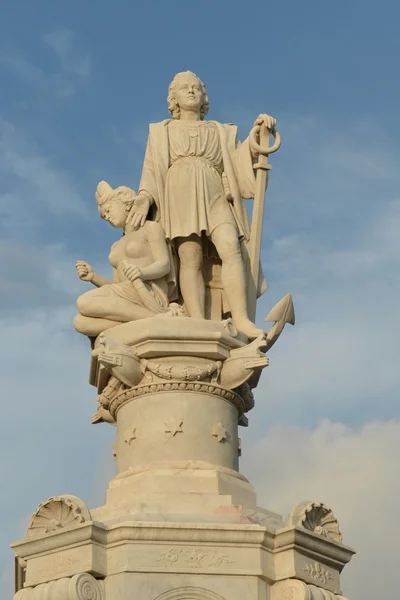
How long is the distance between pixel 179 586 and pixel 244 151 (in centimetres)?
732

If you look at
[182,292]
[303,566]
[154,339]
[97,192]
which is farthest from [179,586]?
[97,192]

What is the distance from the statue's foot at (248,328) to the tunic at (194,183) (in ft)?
5.05

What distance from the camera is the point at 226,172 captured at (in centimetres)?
2278

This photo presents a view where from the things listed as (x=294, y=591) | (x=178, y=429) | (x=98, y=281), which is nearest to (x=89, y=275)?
(x=98, y=281)

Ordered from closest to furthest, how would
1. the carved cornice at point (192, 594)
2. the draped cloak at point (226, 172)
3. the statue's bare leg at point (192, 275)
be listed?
the carved cornice at point (192, 594) < the statue's bare leg at point (192, 275) < the draped cloak at point (226, 172)

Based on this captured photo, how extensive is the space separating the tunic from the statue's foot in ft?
5.05

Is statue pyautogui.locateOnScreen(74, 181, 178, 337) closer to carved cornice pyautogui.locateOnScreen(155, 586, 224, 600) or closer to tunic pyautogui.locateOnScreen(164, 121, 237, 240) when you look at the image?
tunic pyautogui.locateOnScreen(164, 121, 237, 240)

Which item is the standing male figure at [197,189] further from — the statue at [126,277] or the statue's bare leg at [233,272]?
the statue at [126,277]

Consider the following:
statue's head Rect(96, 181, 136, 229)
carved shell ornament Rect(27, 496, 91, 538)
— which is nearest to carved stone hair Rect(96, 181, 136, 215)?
statue's head Rect(96, 181, 136, 229)

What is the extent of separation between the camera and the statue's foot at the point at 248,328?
2144 centimetres

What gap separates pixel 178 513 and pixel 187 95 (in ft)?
23.6

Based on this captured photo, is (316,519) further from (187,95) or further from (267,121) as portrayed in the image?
(187,95)

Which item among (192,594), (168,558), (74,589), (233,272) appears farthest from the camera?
(233,272)

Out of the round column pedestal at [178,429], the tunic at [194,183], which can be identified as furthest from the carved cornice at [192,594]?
the tunic at [194,183]
